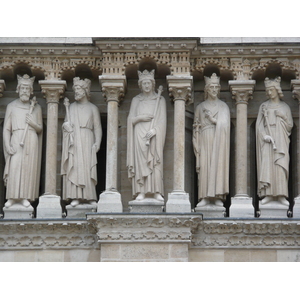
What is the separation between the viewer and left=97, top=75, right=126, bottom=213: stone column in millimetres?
23312

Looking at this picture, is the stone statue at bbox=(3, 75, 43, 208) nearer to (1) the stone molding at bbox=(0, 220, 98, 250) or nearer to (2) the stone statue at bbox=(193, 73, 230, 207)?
(1) the stone molding at bbox=(0, 220, 98, 250)

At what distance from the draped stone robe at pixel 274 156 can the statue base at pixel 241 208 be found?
0.98 ft

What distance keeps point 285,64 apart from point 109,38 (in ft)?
10.1

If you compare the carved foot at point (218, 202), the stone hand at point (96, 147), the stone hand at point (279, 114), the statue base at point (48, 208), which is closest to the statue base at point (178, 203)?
the carved foot at point (218, 202)

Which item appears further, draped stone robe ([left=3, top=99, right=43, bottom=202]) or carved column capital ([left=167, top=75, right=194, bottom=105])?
carved column capital ([left=167, top=75, right=194, bottom=105])

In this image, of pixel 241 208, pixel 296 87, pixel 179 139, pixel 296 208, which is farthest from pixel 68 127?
pixel 296 208

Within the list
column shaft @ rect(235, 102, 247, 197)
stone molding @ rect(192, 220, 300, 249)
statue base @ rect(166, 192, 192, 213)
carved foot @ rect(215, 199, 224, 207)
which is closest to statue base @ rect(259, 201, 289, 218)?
stone molding @ rect(192, 220, 300, 249)

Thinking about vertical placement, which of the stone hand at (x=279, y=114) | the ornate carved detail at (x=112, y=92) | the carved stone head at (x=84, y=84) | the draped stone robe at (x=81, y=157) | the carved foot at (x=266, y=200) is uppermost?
the carved stone head at (x=84, y=84)

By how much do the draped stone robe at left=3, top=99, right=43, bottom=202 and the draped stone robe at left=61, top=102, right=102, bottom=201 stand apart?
1.65 feet

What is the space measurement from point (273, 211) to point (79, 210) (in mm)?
3273

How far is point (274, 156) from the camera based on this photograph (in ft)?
77.5

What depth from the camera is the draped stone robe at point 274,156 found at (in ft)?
77.2

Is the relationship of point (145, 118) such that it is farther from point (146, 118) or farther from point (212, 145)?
point (212, 145)

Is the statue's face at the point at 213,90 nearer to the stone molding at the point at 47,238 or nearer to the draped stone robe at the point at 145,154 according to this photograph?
the draped stone robe at the point at 145,154
